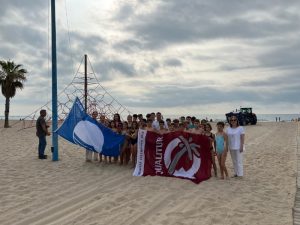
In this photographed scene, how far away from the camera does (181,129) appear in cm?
1030

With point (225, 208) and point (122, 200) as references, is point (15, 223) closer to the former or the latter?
point (122, 200)

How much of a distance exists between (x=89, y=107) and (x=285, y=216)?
2579 cm

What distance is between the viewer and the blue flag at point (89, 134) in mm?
11352

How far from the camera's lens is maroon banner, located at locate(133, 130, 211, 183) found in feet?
30.9

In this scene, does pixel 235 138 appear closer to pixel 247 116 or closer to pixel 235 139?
pixel 235 139

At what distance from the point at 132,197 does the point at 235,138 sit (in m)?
3.15

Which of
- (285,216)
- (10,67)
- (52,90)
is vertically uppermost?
(10,67)

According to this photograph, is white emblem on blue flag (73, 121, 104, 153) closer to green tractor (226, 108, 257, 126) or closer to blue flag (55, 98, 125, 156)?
blue flag (55, 98, 125, 156)

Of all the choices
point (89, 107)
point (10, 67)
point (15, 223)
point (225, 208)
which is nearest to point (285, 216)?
point (225, 208)

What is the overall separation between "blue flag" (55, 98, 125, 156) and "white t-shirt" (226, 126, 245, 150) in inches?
127

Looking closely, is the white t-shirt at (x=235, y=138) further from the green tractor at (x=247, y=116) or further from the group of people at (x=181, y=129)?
the green tractor at (x=247, y=116)

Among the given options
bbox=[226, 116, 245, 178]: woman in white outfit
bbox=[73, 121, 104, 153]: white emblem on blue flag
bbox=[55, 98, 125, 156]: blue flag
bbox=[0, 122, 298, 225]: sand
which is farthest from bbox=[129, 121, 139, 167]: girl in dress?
bbox=[226, 116, 245, 178]: woman in white outfit

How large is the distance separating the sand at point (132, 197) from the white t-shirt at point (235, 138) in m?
0.82

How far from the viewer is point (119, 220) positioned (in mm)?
5996
